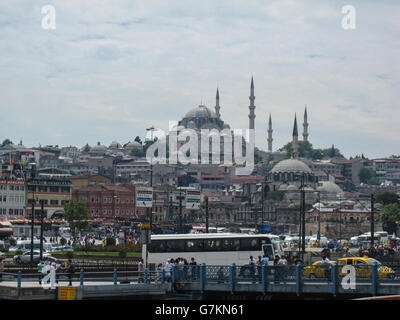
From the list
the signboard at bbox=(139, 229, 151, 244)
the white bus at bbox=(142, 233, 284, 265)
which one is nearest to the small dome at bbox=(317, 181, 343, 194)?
the white bus at bbox=(142, 233, 284, 265)

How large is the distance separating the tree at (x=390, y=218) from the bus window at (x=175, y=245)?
305ft

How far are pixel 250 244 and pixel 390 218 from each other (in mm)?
94621

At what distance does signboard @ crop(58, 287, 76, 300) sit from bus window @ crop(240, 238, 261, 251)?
1434 cm

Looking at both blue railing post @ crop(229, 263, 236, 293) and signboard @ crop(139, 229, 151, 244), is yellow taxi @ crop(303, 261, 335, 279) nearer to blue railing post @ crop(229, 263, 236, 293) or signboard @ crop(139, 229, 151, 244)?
blue railing post @ crop(229, 263, 236, 293)

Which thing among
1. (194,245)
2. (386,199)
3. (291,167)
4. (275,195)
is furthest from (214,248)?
(291,167)

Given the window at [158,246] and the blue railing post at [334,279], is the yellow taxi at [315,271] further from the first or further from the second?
the window at [158,246]

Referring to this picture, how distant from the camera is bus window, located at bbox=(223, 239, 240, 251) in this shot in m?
37.6

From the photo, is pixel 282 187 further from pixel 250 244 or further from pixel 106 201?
pixel 250 244

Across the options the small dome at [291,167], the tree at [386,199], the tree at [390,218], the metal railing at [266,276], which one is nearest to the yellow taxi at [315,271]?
the metal railing at [266,276]

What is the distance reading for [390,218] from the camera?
5054 inches

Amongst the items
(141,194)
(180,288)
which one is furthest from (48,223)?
(180,288)
